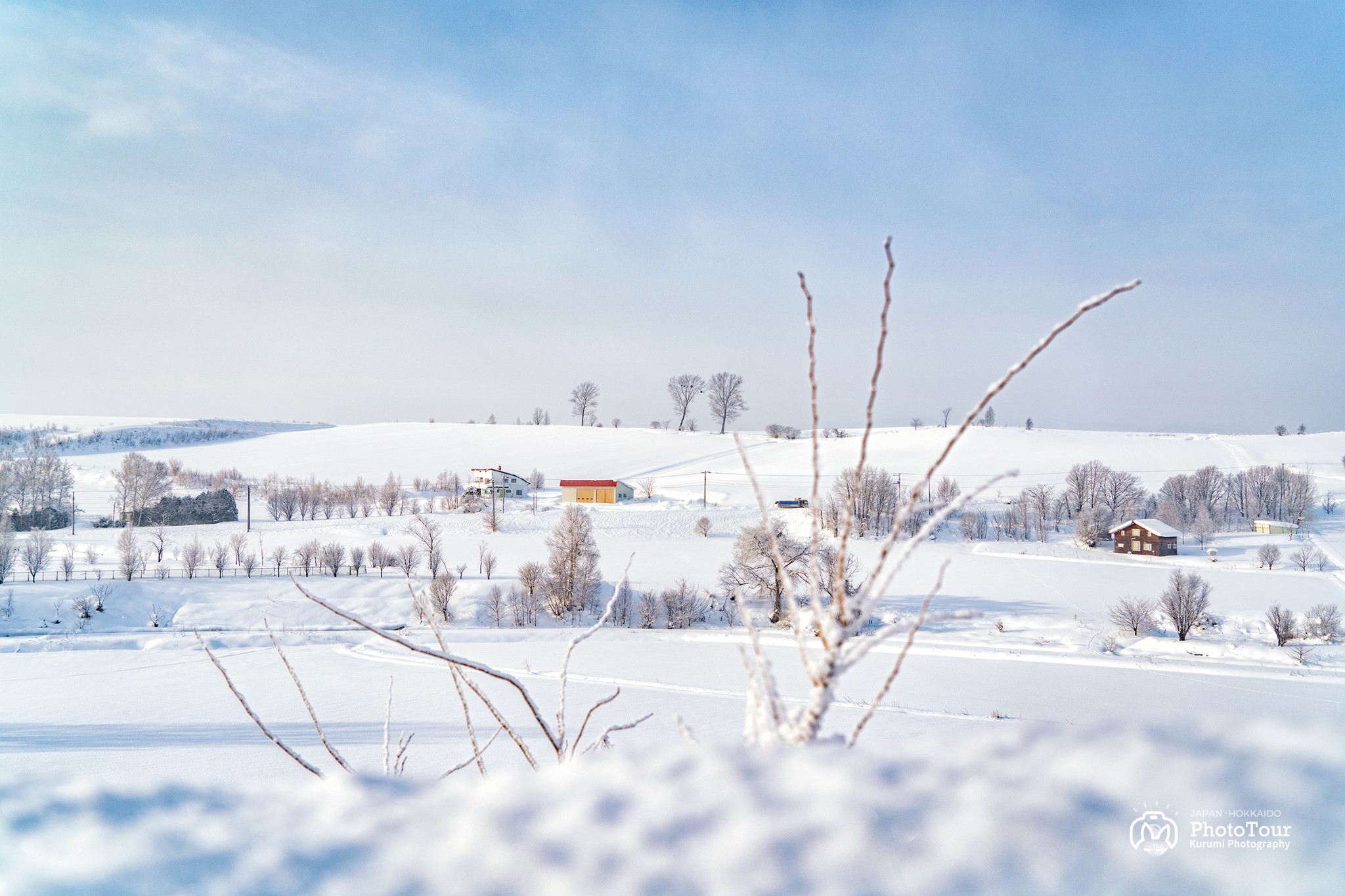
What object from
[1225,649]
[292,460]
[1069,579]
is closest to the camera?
[1225,649]

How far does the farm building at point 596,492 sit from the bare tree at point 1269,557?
30.6m

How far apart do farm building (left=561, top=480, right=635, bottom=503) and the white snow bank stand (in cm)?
3921

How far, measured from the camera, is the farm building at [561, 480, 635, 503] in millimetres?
40250

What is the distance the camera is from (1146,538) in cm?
2858

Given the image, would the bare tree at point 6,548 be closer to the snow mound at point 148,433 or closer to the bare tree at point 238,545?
the bare tree at point 238,545

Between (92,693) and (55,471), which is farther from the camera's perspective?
(55,471)

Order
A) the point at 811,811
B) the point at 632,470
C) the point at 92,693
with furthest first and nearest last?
the point at 632,470 → the point at 92,693 → the point at 811,811

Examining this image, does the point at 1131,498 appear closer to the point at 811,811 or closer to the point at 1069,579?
the point at 1069,579

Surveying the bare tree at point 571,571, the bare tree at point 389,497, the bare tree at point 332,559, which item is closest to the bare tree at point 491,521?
the bare tree at point 389,497

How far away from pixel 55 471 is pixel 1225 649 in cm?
4250

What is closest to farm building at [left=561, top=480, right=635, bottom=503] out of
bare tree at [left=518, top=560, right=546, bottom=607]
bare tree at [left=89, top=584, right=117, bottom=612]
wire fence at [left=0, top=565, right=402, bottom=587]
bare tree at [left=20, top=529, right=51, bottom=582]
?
wire fence at [left=0, top=565, right=402, bottom=587]

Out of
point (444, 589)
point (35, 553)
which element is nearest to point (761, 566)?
point (444, 589)

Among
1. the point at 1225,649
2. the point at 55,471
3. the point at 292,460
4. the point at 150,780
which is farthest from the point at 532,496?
the point at 150,780

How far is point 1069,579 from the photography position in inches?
945
